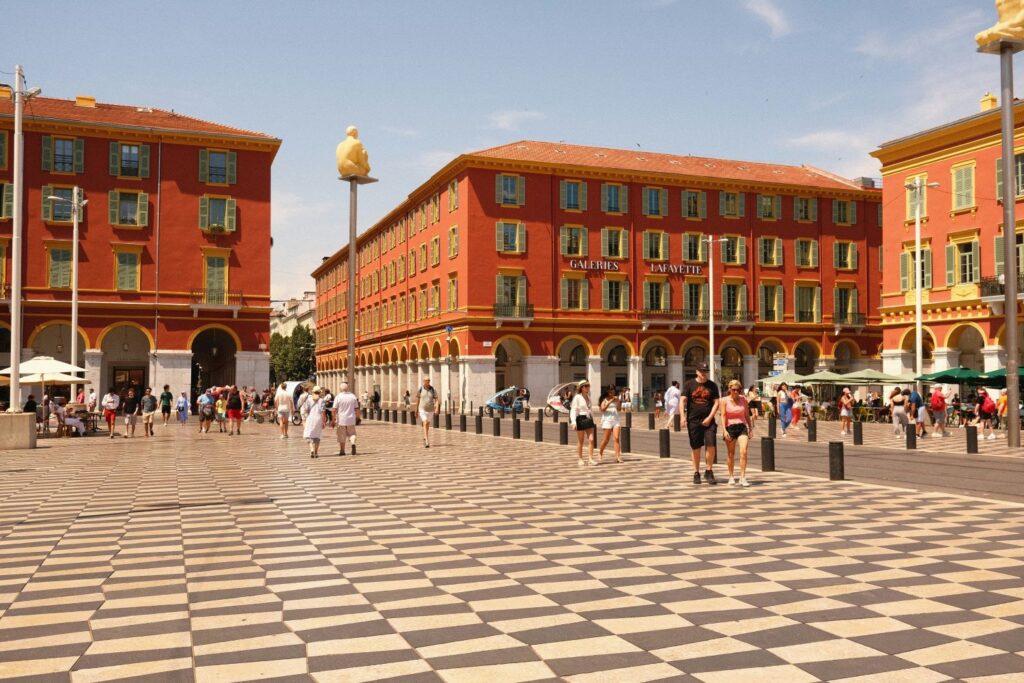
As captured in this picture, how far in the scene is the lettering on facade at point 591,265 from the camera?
55250 mm

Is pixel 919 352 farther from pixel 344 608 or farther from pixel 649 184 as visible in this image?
pixel 344 608

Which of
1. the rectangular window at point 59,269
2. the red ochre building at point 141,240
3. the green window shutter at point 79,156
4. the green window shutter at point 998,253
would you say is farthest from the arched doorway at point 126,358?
the green window shutter at point 998,253

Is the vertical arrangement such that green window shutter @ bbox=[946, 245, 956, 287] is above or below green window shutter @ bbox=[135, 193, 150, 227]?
below

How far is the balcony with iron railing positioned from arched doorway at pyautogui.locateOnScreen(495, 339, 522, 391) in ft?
54.8


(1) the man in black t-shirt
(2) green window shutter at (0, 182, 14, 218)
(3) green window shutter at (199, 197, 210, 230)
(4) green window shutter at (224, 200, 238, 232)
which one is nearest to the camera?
(1) the man in black t-shirt

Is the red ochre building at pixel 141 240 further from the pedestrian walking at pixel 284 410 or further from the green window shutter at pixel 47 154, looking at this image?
the pedestrian walking at pixel 284 410

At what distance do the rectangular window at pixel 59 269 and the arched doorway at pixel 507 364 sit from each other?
2367 centimetres

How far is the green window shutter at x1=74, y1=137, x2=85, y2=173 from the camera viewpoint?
44938mm

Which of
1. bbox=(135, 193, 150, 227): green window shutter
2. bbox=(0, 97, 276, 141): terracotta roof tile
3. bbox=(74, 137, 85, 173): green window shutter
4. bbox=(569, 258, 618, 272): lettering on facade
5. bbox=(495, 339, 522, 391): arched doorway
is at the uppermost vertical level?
bbox=(0, 97, 276, 141): terracotta roof tile

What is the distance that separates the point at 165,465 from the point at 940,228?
3540 centimetres

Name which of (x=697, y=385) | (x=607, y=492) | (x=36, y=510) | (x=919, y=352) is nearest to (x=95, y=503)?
(x=36, y=510)

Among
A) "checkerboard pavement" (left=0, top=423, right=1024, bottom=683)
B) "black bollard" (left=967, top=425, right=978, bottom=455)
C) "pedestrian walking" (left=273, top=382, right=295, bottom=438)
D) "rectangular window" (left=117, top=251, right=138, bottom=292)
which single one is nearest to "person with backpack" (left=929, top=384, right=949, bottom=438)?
"black bollard" (left=967, top=425, right=978, bottom=455)

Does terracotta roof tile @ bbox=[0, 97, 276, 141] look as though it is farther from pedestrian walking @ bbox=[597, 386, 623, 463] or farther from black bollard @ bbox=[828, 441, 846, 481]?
black bollard @ bbox=[828, 441, 846, 481]

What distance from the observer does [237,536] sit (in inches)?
392
